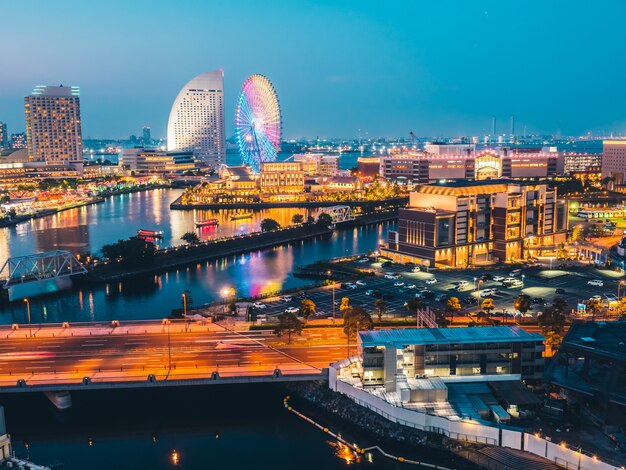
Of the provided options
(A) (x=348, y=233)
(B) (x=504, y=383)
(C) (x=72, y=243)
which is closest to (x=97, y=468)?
(B) (x=504, y=383)

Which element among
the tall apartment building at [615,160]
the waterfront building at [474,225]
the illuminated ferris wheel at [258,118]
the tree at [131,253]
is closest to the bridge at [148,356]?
the tree at [131,253]

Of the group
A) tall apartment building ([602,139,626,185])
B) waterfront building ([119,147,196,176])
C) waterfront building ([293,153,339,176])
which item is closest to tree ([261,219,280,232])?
waterfront building ([293,153,339,176])

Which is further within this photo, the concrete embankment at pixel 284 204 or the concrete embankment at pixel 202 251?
the concrete embankment at pixel 284 204

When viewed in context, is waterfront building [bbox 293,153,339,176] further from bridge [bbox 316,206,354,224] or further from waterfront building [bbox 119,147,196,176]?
bridge [bbox 316,206,354,224]

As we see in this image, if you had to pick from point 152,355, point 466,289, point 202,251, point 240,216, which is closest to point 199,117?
point 240,216

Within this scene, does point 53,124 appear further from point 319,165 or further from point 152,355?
point 152,355

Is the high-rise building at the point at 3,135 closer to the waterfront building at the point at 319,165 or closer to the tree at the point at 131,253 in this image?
the waterfront building at the point at 319,165

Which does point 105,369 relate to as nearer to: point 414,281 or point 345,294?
point 345,294
